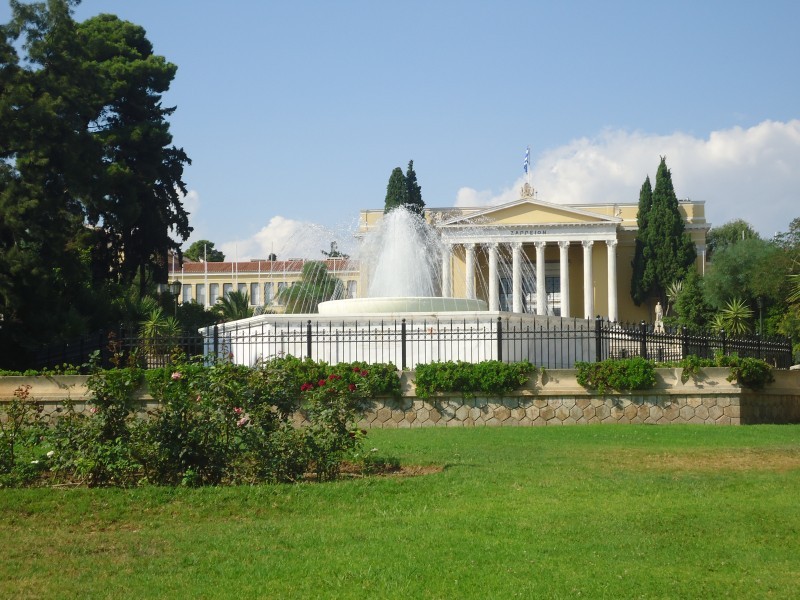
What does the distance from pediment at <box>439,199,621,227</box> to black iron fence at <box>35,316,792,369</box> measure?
167 feet

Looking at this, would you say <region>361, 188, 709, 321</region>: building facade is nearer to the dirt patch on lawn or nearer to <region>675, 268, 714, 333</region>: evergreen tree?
<region>675, 268, 714, 333</region>: evergreen tree

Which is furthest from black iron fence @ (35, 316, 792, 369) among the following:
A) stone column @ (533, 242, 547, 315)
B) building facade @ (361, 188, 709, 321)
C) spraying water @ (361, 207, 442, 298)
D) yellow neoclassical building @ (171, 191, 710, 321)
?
stone column @ (533, 242, 547, 315)

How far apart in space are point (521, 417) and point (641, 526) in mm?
9361

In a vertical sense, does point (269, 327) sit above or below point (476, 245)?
below

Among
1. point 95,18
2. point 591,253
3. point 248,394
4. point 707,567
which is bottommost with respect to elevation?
point 707,567

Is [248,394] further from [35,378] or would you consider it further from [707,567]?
[35,378]

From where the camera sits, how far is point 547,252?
77375mm

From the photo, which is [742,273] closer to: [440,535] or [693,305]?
[693,305]

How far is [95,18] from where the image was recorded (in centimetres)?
4750

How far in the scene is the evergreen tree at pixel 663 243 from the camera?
219 feet

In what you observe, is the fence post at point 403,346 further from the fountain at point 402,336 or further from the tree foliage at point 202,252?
the tree foliage at point 202,252

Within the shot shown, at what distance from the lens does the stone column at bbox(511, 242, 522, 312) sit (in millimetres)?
69500

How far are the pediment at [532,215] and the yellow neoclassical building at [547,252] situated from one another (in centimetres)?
7

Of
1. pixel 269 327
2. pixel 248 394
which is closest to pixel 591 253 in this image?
pixel 269 327
